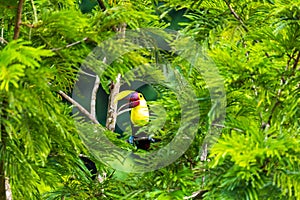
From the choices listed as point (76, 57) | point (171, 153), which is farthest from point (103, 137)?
point (76, 57)

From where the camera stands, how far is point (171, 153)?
2.30 feet

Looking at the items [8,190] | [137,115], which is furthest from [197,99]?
[137,115]

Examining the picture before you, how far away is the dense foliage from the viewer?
530mm

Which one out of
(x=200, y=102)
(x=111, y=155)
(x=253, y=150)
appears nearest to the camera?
(x=253, y=150)

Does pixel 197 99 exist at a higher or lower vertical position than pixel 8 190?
higher

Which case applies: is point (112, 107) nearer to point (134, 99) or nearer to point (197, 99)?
point (134, 99)

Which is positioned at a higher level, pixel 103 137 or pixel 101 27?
pixel 101 27

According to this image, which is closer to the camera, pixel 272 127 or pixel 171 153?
pixel 272 127

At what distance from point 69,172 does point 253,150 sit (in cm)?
39

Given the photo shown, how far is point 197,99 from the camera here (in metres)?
0.63

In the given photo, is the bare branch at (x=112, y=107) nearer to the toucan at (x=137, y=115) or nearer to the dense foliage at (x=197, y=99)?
the toucan at (x=137, y=115)

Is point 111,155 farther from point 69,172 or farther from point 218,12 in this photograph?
point 218,12

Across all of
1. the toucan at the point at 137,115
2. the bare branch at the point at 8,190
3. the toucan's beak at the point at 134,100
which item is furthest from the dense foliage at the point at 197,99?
the toucan's beak at the point at 134,100

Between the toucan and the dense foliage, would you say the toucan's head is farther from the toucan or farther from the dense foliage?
the dense foliage
